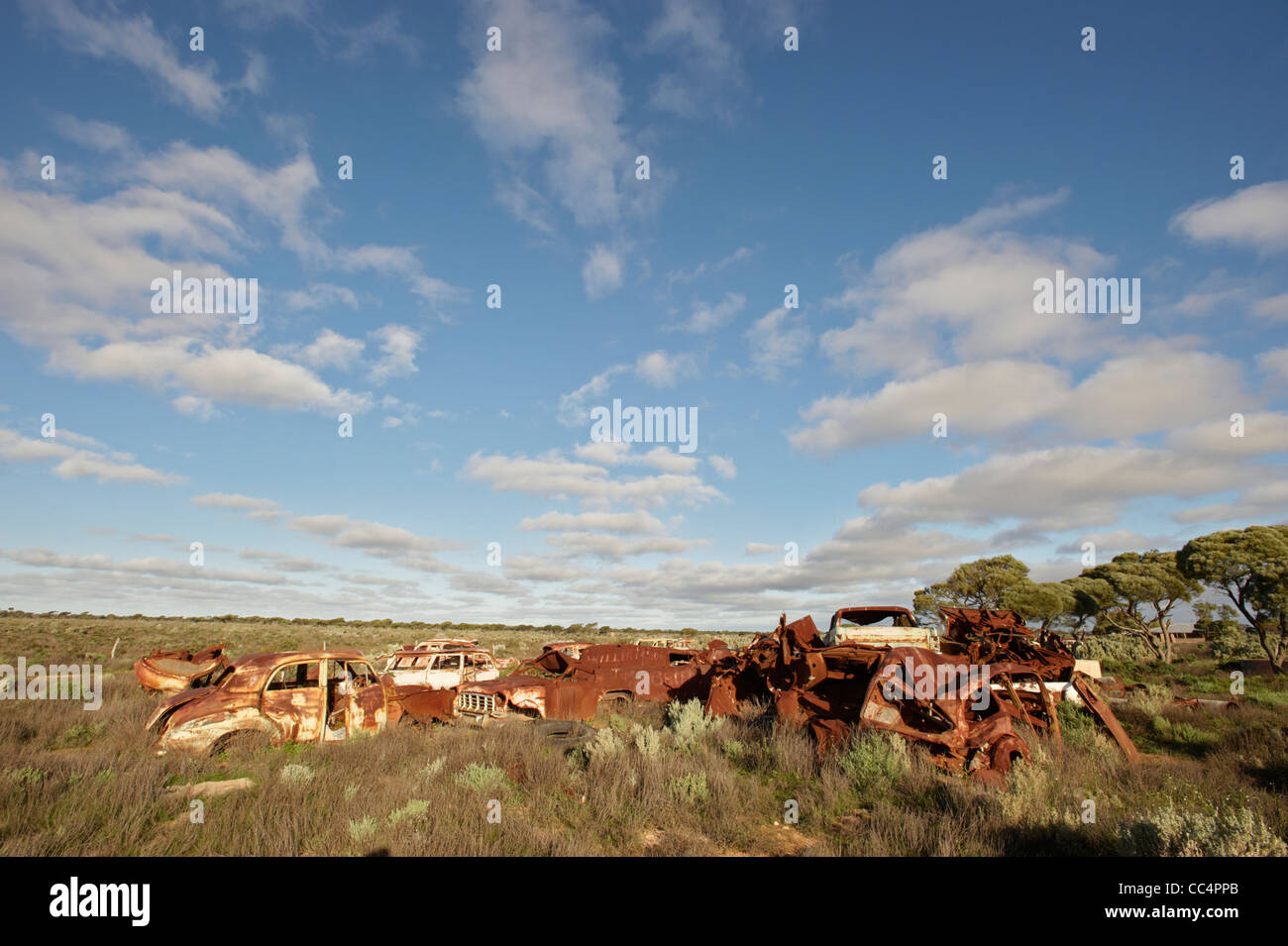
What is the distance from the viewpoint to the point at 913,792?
21.0 feet

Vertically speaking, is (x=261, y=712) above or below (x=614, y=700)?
above

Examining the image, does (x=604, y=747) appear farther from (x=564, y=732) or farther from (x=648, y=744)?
(x=564, y=732)

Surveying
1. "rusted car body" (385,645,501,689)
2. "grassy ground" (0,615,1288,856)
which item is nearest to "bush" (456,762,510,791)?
"grassy ground" (0,615,1288,856)

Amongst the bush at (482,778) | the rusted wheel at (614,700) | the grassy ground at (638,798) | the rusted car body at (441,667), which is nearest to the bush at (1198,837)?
the grassy ground at (638,798)

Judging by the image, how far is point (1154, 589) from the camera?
33500 mm

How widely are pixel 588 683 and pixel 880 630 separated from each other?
21.0ft

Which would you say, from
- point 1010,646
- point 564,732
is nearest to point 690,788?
point 564,732

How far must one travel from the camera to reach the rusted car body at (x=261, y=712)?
7.82m

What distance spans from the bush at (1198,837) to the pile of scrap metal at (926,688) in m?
1.74

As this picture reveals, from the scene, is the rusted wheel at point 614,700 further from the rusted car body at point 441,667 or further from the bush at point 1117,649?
the bush at point 1117,649
